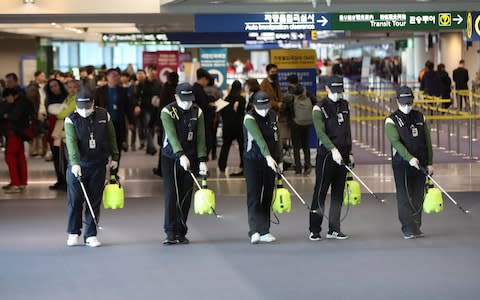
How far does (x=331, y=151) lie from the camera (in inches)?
547

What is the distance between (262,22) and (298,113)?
2.26 metres

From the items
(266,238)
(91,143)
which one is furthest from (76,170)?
(266,238)

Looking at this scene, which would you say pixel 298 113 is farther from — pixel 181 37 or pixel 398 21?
pixel 181 37

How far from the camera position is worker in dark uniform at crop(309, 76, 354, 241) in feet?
46.0

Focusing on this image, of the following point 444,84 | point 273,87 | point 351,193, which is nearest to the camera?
point 351,193

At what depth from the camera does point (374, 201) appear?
1792 cm

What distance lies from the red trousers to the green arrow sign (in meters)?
5.60

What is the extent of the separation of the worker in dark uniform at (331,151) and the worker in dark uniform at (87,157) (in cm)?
246

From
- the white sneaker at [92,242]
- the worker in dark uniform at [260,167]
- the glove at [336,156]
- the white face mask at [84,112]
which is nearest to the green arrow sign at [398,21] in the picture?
the worker in dark uniform at [260,167]

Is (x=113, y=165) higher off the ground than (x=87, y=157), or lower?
lower

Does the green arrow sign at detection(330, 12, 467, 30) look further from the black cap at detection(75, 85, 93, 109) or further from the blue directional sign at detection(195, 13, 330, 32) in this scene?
the black cap at detection(75, 85, 93, 109)

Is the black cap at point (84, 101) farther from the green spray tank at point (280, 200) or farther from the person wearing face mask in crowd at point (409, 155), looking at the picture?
the person wearing face mask in crowd at point (409, 155)

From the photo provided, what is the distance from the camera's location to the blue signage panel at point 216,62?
99.6ft

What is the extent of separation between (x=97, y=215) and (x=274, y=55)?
10536 mm
